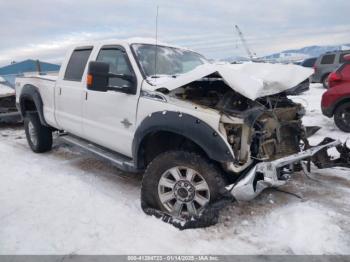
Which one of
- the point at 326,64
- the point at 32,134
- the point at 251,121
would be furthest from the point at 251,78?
the point at 326,64

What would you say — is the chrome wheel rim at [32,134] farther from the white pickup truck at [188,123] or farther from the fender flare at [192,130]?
the fender flare at [192,130]

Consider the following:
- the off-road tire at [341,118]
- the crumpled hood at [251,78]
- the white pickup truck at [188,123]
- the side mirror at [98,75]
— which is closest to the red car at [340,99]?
the off-road tire at [341,118]

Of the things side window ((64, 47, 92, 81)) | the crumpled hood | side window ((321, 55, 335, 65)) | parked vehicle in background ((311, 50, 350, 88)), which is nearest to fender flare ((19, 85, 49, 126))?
side window ((64, 47, 92, 81))

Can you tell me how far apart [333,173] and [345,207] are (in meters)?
1.27

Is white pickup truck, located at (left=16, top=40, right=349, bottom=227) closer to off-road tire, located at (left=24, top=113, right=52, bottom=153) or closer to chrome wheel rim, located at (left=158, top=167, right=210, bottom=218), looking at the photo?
chrome wheel rim, located at (left=158, top=167, right=210, bottom=218)

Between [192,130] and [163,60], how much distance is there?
1533mm

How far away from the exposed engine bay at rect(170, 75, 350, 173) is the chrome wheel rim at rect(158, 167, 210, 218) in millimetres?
362

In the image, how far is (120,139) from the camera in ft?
14.0

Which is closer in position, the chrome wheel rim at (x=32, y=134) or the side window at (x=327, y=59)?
the chrome wheel rim at (x=32, y=134)

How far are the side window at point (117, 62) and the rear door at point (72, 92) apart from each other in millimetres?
449

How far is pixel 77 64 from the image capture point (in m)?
5.29

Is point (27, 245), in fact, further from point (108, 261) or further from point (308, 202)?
point (308, 202)

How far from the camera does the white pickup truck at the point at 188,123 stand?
3367mm

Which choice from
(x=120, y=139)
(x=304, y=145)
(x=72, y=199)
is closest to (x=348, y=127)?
(x=304, y=145)
